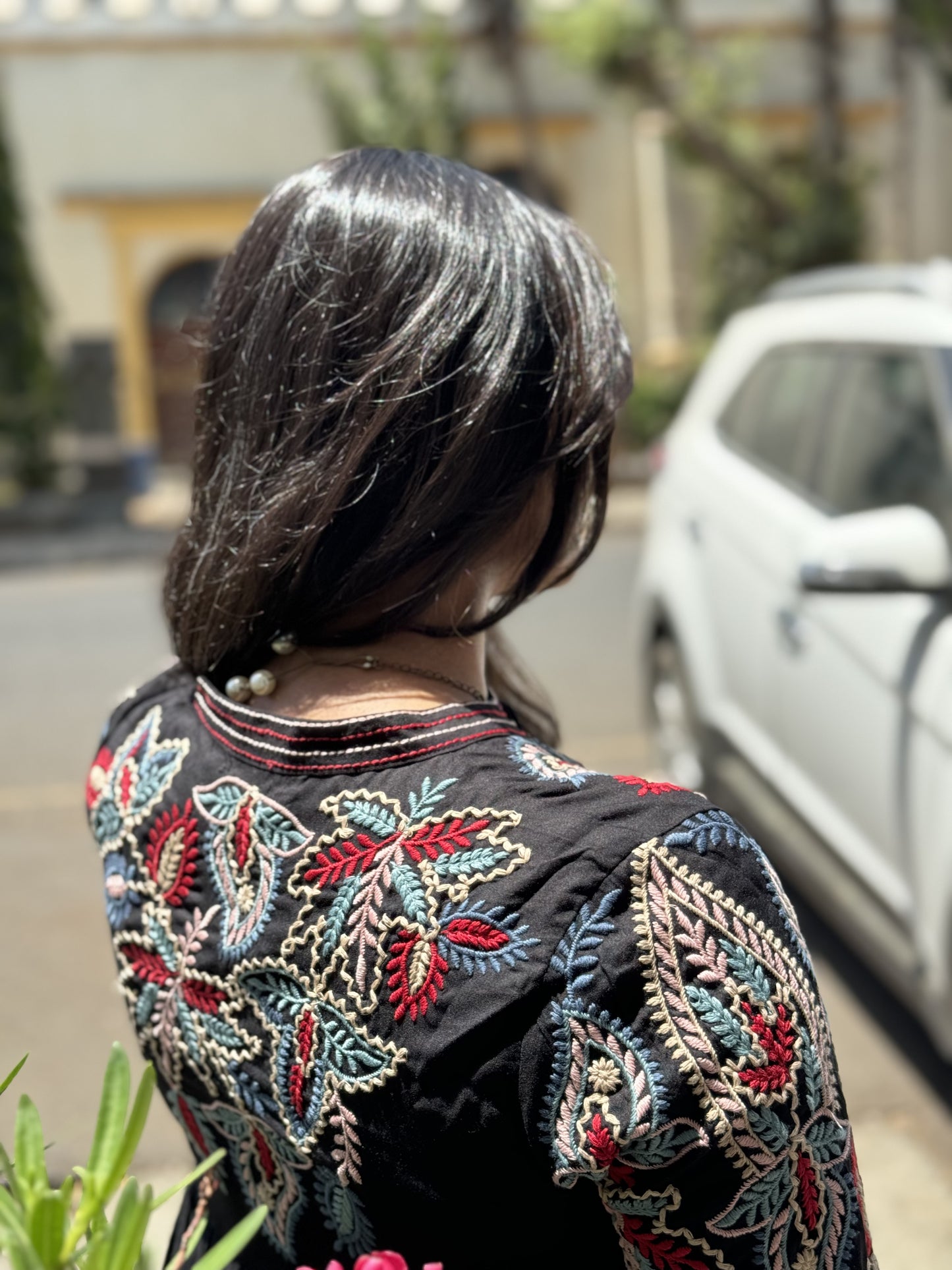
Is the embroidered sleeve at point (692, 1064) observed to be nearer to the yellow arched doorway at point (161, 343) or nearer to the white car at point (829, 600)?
the white car at point (829, 600)

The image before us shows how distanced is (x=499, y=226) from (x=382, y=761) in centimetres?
45

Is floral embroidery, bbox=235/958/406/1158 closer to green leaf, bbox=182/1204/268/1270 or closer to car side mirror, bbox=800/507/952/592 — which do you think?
green leaf, bbox=182/1204/268/1270

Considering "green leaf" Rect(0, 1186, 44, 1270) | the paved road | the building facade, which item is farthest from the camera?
the building facade

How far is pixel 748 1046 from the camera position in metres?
0.98

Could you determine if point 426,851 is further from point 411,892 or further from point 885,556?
point 885,556

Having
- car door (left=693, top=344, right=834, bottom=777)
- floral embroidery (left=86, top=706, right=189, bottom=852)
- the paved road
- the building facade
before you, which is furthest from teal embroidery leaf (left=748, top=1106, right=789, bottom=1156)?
the building facade

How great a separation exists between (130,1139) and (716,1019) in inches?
15.6

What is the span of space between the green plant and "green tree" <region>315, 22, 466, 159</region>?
16556 mm

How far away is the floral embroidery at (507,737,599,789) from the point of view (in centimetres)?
107

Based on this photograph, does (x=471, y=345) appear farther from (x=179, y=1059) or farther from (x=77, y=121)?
(x=77, y=121)

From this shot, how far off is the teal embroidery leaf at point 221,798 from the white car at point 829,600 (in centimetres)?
188

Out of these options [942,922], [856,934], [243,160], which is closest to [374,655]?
[942,922]

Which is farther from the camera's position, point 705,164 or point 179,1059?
point 705,164

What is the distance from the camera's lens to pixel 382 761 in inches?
43.4
